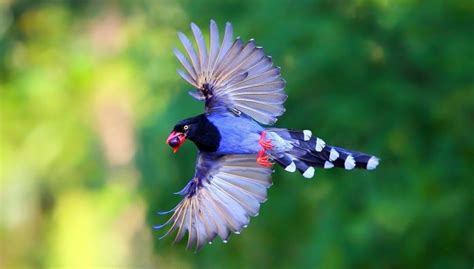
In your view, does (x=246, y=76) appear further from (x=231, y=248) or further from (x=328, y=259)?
(x=231, y=248)

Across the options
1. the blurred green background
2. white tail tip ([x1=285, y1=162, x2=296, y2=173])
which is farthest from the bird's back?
the blurred green background

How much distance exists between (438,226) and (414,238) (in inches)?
9.0

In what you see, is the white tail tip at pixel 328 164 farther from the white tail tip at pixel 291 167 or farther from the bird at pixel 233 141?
the white tail tip at pixel 291 167

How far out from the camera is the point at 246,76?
443cm

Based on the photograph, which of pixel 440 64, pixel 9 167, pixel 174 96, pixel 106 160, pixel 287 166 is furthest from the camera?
pixel 9 167

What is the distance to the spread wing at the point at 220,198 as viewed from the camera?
446cm

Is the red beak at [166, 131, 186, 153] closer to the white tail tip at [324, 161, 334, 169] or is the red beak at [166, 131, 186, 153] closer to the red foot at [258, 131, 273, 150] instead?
the red foot at [258, 131, 273, 150]

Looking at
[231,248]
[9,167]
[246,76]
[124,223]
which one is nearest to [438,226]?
[231,248]

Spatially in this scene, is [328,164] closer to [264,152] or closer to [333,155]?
[333,155]

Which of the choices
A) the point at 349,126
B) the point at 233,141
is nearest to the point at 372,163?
the point at 233,141

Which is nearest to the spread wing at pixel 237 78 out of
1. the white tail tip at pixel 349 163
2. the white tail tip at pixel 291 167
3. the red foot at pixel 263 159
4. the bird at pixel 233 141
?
the bird at pixel 233 141

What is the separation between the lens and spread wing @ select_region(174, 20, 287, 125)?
4.42 meters

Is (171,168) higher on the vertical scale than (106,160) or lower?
lower

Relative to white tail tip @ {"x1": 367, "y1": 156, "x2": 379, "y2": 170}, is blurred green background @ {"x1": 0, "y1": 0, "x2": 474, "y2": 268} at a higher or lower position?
higher
